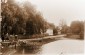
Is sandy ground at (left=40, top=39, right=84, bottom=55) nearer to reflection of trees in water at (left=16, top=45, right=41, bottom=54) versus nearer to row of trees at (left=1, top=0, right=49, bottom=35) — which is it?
reflection of trees in water at (left=16, top=45, right=41, bottom=54)

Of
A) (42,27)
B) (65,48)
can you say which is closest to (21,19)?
(42,27)

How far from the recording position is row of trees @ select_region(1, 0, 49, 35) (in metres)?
4.38

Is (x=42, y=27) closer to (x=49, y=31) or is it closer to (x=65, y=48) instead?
(x=49, y=31)

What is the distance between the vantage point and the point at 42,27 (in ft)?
14.5

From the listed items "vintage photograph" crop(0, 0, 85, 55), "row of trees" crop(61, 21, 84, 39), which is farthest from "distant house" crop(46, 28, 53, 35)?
"row of trees" crop(61, 21, 84, 39)

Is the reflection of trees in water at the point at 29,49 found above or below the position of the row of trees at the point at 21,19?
below

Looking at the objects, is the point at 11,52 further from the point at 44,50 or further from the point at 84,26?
the point at 84,26

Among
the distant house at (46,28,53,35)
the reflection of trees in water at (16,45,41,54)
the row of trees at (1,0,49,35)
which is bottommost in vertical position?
the reflection of trees in water at (16,45,41,54)

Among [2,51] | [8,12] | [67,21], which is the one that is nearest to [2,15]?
[8,12]

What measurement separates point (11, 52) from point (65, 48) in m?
0.51

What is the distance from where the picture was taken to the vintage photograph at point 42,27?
14.3 ft

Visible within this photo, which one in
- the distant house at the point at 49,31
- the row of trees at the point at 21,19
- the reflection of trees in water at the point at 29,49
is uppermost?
the row of trees at the point at 21,19

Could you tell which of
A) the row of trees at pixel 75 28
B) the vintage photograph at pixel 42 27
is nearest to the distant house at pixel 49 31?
the vintage photograph at pixel 42 27

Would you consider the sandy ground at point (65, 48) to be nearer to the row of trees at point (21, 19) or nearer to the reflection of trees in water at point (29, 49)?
the reflection of trees in water at point (29, 49)
